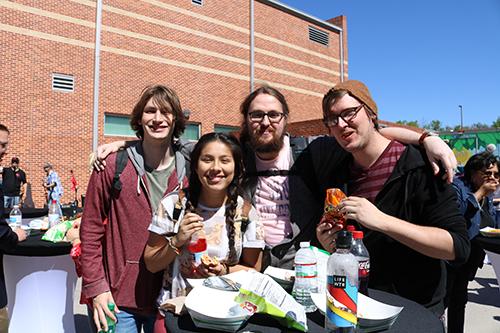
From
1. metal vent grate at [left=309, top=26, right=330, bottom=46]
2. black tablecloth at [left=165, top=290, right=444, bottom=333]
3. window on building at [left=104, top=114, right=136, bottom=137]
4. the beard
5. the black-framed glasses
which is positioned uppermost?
metal vent grate at [left=309, top=26, right=330, bottom=46]

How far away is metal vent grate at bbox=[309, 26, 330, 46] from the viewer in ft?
77.8

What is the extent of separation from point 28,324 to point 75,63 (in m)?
13.4

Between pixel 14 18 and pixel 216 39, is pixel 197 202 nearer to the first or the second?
pixel 14 18

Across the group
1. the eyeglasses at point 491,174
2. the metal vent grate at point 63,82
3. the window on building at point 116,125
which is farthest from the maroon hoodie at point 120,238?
the metal vent grate at point 63,82

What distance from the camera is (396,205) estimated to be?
1.97 metres

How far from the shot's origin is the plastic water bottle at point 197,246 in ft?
6.37

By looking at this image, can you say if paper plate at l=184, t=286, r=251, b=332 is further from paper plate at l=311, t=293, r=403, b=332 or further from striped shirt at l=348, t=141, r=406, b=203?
striped shirt at l=348, t=141, r=406, b=203

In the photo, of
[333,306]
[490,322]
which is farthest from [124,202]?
[490,322]

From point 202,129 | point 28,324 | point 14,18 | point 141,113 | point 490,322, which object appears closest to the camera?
point 141,113

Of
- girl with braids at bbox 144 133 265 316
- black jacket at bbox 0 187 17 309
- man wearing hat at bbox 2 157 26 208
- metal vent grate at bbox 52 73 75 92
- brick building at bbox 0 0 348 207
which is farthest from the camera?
metal vent grate at bbox 52 73 75 92

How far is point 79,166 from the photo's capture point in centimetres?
Result: 1463

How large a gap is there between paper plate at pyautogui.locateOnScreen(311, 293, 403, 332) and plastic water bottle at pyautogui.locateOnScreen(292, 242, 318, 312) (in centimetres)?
5

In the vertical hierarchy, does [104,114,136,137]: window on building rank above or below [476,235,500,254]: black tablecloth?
above

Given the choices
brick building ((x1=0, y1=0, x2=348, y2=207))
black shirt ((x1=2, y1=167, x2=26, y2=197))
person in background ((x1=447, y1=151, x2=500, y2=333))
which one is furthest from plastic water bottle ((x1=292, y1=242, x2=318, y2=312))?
brick building ((x1=0, y1=0, x2=348, y2=207))
